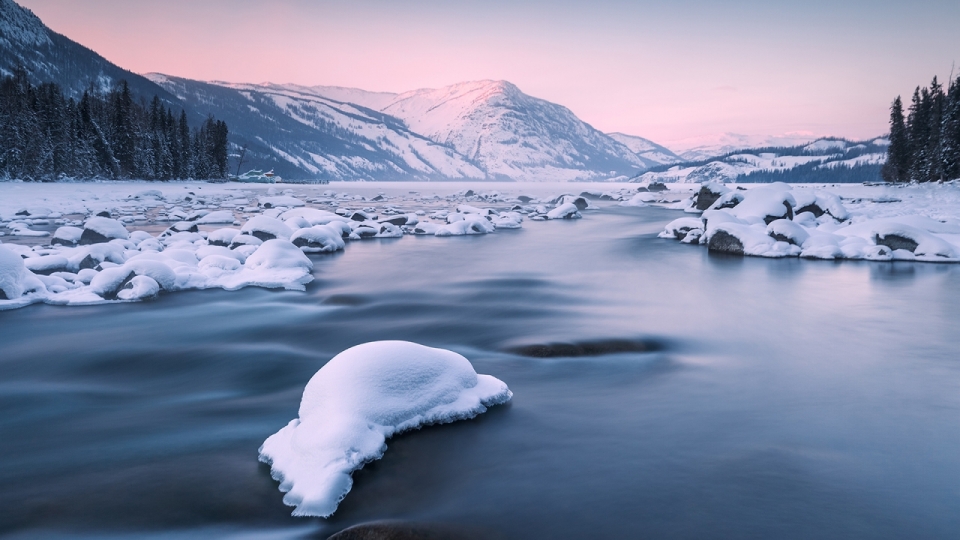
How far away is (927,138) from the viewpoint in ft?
211

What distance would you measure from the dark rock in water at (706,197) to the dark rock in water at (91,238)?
123 feet

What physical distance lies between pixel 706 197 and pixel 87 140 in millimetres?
68516

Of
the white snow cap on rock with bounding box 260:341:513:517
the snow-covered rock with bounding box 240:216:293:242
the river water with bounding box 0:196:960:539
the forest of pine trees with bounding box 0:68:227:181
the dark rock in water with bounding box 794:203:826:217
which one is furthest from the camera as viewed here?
the forest of pine trees with bounding box 0:68:227:181

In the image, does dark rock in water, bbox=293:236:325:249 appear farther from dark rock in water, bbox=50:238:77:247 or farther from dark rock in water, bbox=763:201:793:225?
dark rock in water, bbox=763:201:793:225

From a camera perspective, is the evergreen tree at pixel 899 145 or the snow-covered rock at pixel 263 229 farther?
the evergreen tree at pixel 899 145

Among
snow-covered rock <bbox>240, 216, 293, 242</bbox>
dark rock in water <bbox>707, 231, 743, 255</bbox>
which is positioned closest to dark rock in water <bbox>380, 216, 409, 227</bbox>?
snow-covered rock <bbox>240, 216, 293, 242</bbox>

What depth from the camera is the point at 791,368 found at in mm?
8266

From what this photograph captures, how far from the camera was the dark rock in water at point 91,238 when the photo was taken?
18906 millimetres

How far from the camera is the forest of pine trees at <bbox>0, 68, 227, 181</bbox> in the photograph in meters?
54.5

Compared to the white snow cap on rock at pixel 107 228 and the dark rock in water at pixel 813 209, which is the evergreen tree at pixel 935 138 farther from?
the white snow cap on rock at pixel 107 228

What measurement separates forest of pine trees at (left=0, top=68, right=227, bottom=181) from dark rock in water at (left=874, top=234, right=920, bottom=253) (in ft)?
230

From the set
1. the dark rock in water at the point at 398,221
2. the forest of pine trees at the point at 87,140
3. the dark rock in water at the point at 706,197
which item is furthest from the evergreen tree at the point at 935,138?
the forest of pine trees at the point at 87,140

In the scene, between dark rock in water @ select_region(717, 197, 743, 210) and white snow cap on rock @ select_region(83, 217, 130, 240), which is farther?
dark rock in water @ select_region(717, 197, 743, 210)

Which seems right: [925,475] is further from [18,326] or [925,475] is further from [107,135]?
[107,135]
